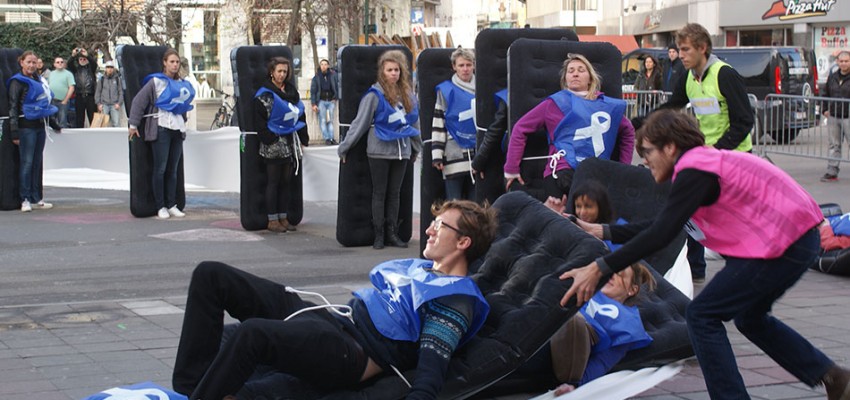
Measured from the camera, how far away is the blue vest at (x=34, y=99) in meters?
13.5

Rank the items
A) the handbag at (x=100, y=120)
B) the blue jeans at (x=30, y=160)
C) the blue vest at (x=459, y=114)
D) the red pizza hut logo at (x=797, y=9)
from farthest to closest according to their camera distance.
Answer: the red pizza hut logo at (x=797, y=9) < the handbag at (x=100, y=120) < the blue jeans at (x=30, y=160) < the blue vest at (x=459, y=114)

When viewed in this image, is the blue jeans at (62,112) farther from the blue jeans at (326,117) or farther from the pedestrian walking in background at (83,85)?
the blue jeans at (326,117)

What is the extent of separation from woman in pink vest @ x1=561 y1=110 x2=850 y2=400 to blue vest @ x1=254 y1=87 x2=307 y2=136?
734 cm

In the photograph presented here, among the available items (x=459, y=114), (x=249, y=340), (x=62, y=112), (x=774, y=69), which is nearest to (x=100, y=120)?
(x=62, y=112)

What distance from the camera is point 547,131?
8.30 m

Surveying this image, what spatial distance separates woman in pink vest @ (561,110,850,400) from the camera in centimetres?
460

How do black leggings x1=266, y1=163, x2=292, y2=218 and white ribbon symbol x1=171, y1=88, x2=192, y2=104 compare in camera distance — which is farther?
white ribbon symbol x1=171, y1=88, x2=192, y2=104

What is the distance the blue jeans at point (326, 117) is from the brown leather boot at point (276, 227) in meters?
12.9

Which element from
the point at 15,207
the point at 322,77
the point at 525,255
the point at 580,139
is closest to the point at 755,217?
the point at 525,255

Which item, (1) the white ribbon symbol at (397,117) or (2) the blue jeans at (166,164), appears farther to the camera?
(2) the blue jeans at (166,164)

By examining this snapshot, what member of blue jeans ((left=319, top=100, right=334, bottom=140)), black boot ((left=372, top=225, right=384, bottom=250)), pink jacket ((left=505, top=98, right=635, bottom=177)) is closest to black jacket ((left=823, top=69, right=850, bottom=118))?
black boot ((left=372, top=225, right=384, bottom=250))

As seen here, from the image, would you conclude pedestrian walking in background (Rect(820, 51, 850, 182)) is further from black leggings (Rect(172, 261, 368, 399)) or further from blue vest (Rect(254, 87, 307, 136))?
black leggings (Rect(172, 261, 368, 399))

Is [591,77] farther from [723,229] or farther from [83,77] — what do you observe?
[83,77]

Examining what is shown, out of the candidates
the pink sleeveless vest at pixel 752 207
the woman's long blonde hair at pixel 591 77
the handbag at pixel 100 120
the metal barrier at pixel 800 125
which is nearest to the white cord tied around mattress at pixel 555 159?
the woman's long blonde hair at pixel 591 77
